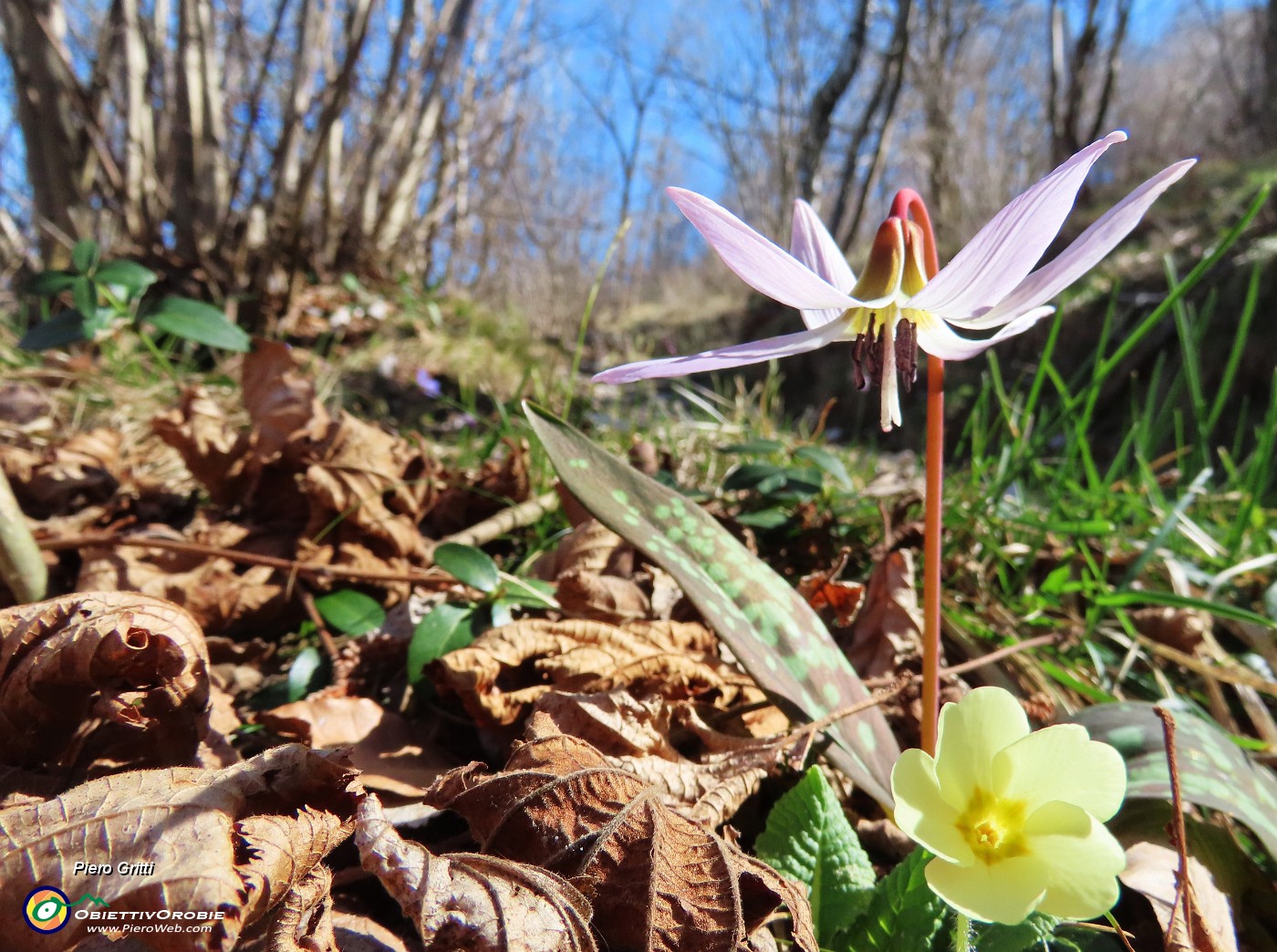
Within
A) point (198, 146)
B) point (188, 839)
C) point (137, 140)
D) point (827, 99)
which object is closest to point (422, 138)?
point (198, 146)

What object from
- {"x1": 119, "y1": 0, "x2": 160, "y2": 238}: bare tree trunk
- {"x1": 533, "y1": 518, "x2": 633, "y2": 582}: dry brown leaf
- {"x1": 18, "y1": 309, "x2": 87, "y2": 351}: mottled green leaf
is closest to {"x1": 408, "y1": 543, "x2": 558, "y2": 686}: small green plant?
{"x1": 533, "y1": 518, "x2": 633, "y2": 582}: dry brown leaf

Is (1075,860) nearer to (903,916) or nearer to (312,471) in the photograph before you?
(903,916)

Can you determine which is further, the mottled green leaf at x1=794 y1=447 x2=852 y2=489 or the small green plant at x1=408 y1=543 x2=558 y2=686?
the mottled green leaf at x1=794 y1=447 x2=852 y2=489

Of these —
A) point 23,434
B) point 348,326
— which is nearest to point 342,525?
point 23,434

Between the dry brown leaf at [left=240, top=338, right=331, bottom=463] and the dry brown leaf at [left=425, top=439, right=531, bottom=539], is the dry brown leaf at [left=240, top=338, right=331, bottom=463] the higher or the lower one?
the higher one

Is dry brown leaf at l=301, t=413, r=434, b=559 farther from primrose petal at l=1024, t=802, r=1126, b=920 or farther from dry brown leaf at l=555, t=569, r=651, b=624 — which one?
primrose petal at l=1024, t=802, r=1126, b=920

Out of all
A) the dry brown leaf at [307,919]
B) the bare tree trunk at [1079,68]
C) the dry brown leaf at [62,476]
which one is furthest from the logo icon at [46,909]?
the bare tree trunk at [1079,68]

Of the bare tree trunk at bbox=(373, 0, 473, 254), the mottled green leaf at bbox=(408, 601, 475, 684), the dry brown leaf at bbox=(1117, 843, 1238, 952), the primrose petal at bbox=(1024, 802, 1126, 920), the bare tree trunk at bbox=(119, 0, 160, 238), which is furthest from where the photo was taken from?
the bare tree trunk at bbox=(373, 0, 473, 254)
